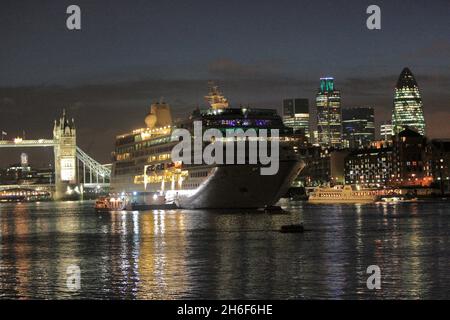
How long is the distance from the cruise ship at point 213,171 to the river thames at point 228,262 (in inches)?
470

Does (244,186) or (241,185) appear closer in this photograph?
(241,185)

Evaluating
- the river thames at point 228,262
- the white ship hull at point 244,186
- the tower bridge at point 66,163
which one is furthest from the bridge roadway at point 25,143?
the river thames at point 228,262

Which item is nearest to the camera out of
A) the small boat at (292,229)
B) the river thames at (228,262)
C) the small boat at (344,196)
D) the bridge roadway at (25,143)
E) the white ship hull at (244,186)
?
the river thames at (228,262)

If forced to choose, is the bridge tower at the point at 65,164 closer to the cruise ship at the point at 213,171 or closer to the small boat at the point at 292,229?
the cruise ship at the point at 213,171

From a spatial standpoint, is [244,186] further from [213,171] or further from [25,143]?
[25,143]

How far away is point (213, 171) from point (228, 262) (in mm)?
35727

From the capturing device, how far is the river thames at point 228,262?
28875 millimetres

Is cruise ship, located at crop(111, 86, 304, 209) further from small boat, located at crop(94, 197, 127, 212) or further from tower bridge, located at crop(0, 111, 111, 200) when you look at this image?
tower bridge, located at crop(0, 111, 111, 200)

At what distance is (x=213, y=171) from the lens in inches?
2852

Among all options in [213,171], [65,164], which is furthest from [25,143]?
[213,171]

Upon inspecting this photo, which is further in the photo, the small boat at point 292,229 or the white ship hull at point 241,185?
the white ship hull at point 241,185

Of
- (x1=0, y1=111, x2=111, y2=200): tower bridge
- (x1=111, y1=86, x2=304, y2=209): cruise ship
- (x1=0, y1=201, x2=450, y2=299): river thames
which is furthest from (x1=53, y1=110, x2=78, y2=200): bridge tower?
(x1=0, y1=201, x2=450, y2=299): river thames
